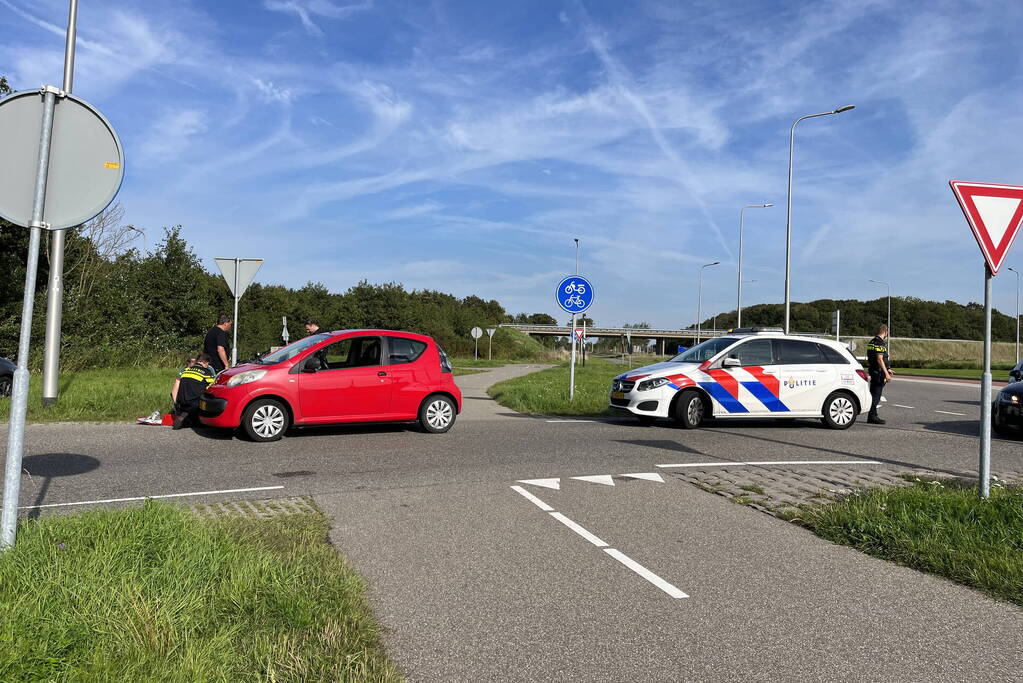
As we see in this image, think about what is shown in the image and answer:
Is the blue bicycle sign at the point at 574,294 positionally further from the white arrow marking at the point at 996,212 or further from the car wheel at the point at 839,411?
the white arrow marking at the point at 996,212

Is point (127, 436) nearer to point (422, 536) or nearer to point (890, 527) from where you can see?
point (422, 536)

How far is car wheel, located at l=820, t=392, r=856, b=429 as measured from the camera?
13844 mm

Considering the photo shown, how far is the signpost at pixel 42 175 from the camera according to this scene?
4250mm

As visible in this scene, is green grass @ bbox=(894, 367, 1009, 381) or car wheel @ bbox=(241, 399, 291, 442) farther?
green grass @ bbox=(894, 367, 1009, 381)

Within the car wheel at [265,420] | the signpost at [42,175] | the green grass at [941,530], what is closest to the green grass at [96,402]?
the car wheel at [265,420]

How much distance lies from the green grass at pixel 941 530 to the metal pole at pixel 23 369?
17.1 ft

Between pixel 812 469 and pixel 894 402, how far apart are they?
14.6 m

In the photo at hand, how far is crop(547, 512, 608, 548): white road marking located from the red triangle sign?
4.21 metres

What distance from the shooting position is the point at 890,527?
580 centimetres

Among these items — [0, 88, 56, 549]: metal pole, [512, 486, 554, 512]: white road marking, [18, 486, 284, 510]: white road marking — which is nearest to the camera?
[0, 88, 56, 549]: metal pole

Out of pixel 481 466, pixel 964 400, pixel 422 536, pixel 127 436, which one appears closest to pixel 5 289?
pixel 127 436

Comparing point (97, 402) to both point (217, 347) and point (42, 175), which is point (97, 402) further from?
point (42, 175)

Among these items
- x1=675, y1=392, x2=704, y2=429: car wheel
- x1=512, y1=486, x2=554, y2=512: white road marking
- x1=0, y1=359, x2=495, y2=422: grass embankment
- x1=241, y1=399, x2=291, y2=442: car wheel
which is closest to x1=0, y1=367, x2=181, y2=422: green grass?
x1=0, y1=359, x2=495, y2=422: grass embankment

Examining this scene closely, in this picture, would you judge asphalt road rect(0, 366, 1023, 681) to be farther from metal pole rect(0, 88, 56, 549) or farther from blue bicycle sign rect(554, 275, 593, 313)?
blue bicycle sign rect(554, 275, 593, 313)
